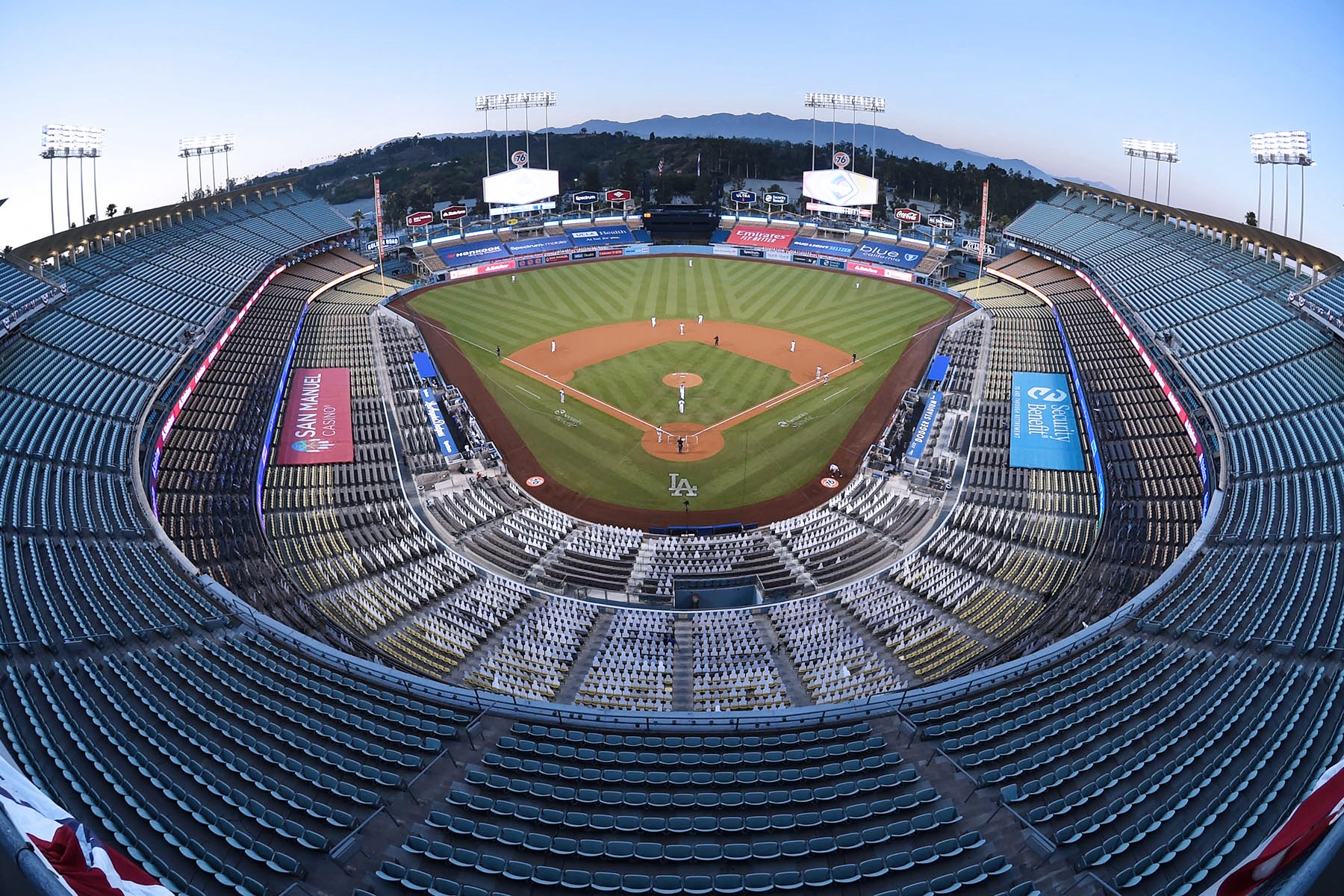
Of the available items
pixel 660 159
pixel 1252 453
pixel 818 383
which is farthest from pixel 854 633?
pixel 660 159

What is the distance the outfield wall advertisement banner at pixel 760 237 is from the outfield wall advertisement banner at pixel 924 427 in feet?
129

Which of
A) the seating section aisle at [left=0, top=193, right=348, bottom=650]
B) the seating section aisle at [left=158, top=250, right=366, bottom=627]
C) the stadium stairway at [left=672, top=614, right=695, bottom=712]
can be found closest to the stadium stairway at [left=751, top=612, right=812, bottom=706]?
the stadium stairway at [left=672, top=614, right=695, bottom=712]

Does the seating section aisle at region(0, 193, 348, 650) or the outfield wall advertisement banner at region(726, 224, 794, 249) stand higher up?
the outfield wall advertisement banner at region(726, 224, 794, 249)

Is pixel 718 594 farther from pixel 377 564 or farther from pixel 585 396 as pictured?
pixel 585 396

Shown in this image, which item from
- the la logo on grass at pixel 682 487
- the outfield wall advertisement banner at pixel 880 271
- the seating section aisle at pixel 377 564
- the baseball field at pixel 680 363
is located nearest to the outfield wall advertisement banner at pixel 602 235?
the baseball field at pixel 680 363

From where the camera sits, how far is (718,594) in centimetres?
3225

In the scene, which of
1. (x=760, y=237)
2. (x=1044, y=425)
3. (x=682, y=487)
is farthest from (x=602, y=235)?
(x=1044, y=425)

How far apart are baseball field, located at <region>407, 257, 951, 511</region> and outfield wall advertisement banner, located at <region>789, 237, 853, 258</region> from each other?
5.23 meters

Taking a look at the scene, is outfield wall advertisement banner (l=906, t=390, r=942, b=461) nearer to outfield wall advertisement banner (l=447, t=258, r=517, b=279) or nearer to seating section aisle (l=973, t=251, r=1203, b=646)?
seating section aisle (l=973, t=251, r=1203, b=646)

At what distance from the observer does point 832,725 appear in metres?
20.0

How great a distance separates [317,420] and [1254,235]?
2234 inches

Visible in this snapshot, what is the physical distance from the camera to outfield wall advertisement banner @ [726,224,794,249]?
8550cm

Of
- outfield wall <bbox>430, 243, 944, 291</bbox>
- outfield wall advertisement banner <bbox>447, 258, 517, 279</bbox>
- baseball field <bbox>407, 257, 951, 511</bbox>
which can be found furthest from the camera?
outfield wall advertisement banner <bbox>447, 258, 517, 279</bbox>

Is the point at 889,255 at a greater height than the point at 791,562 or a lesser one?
greater
